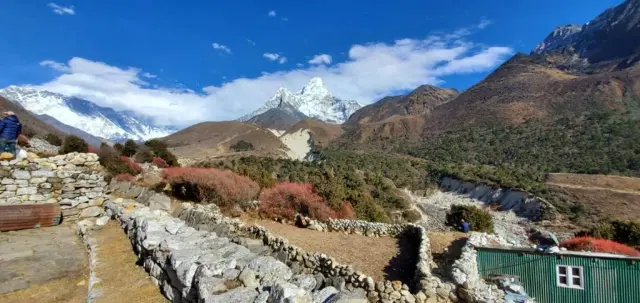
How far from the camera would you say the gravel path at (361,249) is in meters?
10.9

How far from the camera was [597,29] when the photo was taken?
157375mm

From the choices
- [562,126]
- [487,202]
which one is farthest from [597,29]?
[487,202]

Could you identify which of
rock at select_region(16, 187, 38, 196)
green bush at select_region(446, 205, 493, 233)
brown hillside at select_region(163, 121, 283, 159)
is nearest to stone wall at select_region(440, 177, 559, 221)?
green bush at select_region(446, 205, 493, 233)

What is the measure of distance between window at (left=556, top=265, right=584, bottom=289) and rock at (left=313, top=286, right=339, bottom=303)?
8.43 metres

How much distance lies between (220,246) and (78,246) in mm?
3963

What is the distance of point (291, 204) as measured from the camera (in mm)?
16891

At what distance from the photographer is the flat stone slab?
6078 millimetres

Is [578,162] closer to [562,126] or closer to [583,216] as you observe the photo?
[562,126]

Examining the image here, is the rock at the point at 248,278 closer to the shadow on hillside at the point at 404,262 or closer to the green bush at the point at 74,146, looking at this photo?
the shadow on hillside at the point at 404,262

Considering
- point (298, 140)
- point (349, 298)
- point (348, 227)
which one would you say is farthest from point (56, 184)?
point (298, 140)

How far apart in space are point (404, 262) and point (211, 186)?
28.0 ft

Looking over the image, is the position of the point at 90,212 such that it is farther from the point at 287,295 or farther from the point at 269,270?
the point at 287,295

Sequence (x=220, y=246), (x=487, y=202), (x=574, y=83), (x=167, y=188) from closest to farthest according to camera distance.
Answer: (x=220, y=246) → (x=167, y=188) → (x=487, y=202) → (x=574, y=83)

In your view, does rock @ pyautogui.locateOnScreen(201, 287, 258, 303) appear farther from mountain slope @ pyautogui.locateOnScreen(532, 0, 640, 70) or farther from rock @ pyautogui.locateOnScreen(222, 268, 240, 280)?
mountain slope @ pyautogui.locateOnScreen(532, 0, 640, 70)
